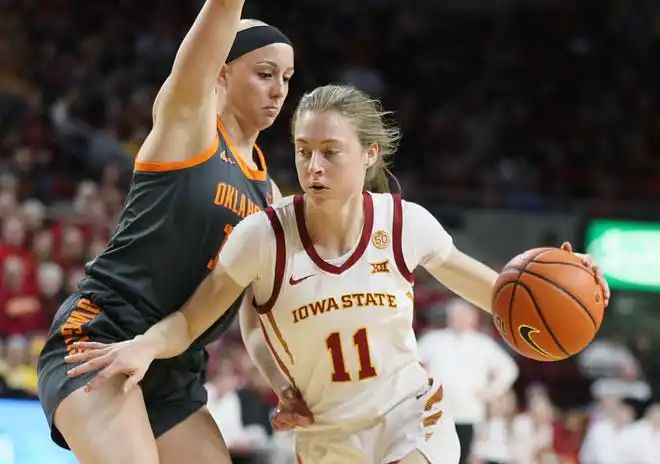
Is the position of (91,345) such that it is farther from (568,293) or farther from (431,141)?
(431,141)

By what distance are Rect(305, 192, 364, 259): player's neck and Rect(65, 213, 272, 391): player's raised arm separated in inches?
6.3

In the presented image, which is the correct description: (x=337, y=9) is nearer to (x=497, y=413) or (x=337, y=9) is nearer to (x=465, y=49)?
(x=465, y=49)

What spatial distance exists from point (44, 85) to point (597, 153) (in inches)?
272

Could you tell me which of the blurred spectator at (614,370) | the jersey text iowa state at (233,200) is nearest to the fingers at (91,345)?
the jersey text iowa state at (233,200)

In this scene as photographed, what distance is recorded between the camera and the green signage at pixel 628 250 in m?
10.8

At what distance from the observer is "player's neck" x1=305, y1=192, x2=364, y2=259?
326 cm

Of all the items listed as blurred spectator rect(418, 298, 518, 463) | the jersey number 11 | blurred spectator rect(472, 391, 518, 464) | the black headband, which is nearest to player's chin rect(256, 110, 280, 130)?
the black headband

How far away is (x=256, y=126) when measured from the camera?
3613 mm

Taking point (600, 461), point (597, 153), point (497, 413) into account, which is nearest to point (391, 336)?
point (497, 413)

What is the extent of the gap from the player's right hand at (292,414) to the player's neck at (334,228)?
0.50m

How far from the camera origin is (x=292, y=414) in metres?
3.31

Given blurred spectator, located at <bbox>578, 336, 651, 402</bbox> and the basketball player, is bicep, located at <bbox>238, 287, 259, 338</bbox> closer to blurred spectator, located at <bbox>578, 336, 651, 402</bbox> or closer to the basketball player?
the basketball player

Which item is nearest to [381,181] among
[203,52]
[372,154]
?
[372,154]

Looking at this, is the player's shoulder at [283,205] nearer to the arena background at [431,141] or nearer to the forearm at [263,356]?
the forearm at [263,356]
